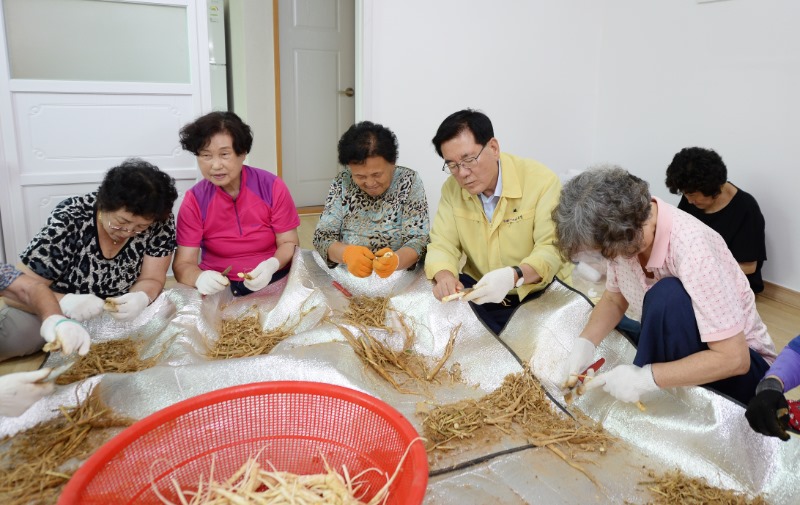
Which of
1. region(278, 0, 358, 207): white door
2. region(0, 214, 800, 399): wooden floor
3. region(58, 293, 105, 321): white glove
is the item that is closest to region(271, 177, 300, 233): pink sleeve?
region(58, 293, 105, 321): white glove

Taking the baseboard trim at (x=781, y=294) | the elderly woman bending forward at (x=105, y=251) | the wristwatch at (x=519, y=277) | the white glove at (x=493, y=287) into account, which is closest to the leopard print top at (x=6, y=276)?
the elderly woman bending forward at (x=105, y=251)

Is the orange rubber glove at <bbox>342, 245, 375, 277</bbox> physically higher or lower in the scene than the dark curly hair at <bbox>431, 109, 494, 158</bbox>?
lower

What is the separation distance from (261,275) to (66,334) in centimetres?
76

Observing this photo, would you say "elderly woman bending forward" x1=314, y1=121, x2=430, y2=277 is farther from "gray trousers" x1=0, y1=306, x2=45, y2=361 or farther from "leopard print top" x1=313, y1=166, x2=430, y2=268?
"gray trousers" x1=0, y1=306, x2=45, y2=361

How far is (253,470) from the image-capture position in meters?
1.14

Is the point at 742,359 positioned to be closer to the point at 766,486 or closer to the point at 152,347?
the point at 766,486

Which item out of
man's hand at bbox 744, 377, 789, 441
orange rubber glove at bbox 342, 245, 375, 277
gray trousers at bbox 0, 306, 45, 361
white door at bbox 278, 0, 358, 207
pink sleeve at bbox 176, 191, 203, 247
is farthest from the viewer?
white door at bbox 278, 0, 358, 207

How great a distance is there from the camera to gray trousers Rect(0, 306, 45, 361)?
82.8 inches

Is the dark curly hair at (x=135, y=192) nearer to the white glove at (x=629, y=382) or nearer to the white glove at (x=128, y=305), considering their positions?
the white glove at (x=128, y=305)

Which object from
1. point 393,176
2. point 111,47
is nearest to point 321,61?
point 111,47

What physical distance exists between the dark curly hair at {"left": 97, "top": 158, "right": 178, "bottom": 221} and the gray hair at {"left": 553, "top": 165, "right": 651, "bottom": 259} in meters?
1.26

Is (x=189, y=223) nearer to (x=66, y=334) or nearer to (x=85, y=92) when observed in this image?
(x=66, y=334)

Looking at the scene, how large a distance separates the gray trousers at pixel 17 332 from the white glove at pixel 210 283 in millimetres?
604

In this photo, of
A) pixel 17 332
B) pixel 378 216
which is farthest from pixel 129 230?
pixel 378 216
